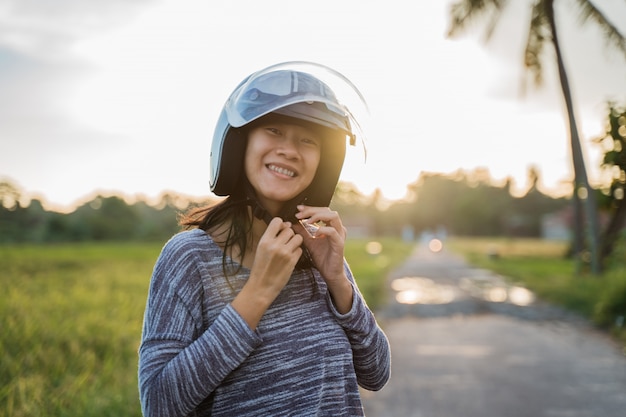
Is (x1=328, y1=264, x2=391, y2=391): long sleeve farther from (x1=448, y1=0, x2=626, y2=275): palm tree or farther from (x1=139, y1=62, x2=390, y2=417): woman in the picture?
(x1=448, y1=0, x2=626, y2=275): palm tree

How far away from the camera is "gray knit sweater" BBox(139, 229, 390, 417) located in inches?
56.7

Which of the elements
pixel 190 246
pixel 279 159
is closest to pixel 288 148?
pixel 279 159

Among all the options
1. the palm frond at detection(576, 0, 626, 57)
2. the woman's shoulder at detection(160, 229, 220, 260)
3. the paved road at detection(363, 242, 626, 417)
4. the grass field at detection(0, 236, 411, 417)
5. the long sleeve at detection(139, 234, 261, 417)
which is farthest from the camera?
the palm frond at detection(576, 0, 626, 57)

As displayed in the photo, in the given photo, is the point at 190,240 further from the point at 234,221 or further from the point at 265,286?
the point at 265,286

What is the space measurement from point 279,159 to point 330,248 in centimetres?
29

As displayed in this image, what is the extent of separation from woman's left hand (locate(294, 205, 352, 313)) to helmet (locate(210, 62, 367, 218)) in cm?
9

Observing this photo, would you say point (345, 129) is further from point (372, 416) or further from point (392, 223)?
point (392, 223)

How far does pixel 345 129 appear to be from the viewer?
1.74 m

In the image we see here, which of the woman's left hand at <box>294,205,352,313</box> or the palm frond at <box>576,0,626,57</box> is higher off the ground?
the palm frond at <box>576,0,626,57</box>

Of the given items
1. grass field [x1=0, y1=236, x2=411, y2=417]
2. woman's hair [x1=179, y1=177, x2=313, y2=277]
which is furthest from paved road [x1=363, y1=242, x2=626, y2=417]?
woman's hair [x1=179, y1=177, x2=313, y2=277]

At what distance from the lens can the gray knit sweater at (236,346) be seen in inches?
56.7

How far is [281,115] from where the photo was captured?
64.2 inches

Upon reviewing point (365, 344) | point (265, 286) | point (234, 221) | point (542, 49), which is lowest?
point (365, 344)

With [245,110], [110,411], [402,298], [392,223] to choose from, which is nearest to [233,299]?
[245,110]
